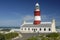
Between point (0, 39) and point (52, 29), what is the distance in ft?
91.7

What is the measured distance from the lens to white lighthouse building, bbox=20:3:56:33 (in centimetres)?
4394

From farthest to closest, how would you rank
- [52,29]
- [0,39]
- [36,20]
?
[36,20] < [52,29] < [0,39]

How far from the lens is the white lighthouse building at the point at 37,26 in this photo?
4394 cm

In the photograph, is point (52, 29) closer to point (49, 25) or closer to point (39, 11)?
point (49, 25)

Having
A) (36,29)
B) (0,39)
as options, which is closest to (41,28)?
(36,29)

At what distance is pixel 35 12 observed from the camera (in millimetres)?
47438

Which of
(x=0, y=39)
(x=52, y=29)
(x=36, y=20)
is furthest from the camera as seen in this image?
(x=36, y=20)

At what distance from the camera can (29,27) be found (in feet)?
149

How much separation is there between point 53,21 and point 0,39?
2999 centimetres

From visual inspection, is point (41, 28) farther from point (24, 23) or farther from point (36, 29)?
point (24, 23)

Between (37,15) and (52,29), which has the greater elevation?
(37,15)

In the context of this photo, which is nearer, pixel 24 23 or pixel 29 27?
pixel 29 27

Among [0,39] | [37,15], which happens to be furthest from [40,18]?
[0,39]

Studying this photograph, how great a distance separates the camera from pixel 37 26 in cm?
4478
